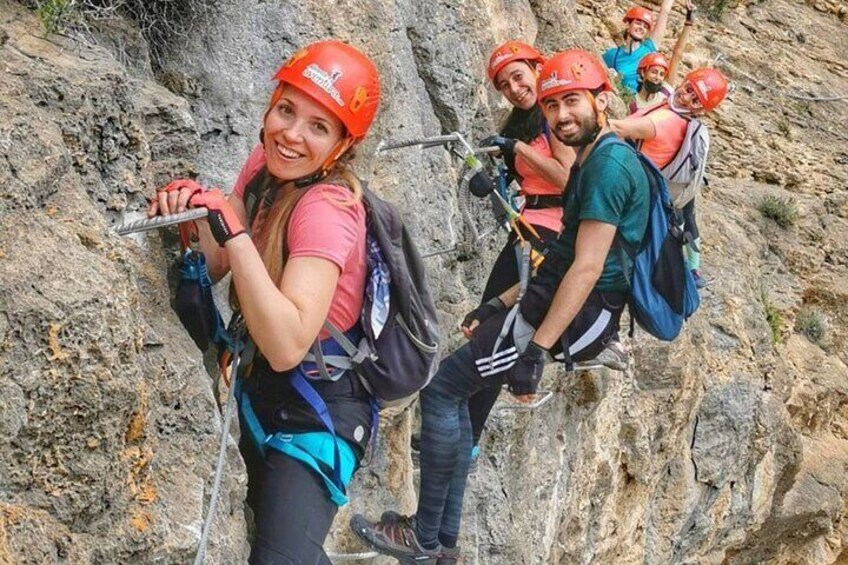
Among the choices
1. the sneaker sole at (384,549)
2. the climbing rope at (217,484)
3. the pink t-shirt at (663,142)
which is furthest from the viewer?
the pink t-shirt at (663,142)

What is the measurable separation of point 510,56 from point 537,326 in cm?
162

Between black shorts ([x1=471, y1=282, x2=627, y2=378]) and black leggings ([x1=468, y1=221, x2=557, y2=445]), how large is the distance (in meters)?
0.42

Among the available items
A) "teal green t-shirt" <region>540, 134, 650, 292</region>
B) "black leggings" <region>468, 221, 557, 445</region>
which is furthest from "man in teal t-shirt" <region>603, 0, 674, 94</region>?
"teal green t-shirt" <region>540, 134, 650, 292</region>

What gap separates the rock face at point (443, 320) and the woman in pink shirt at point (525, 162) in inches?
21.1

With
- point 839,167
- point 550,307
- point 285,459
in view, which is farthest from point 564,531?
point 839,167

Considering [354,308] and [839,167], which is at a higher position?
[354,308]

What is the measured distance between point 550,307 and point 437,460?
933 millimetres

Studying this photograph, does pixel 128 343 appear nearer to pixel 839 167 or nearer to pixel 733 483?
pixel 733 483

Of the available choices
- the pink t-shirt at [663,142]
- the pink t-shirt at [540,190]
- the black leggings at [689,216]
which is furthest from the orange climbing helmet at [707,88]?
the pink t-shirt at [540,190]

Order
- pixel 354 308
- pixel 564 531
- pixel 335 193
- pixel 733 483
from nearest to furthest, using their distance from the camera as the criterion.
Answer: pixel 335 193, pixel 354 308, pixel 564 531, pixel 733 483

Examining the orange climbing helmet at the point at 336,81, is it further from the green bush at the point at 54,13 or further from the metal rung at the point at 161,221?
the green bush at the point at 54,13

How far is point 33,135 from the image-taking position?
2941mm

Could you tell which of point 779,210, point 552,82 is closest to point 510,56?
point 552,82

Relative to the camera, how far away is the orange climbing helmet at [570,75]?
4668mm
